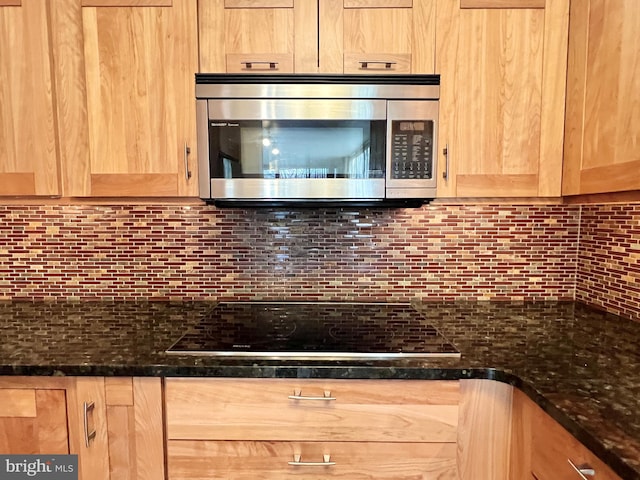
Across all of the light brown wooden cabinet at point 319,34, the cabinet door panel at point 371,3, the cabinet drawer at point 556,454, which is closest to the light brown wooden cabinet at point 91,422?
the cabinet drawer at point 556,454

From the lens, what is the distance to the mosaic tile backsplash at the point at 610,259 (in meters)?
1.35

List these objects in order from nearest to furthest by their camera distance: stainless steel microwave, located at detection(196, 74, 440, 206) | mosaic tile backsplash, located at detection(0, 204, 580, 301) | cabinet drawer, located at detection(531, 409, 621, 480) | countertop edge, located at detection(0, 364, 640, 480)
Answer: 1. cabinet drawer, located at detection(531, 409, 621, 480)
2. countertop edge, located at detection(0, 364, 640, 480)
3. stainless steel microwave, located at detection(196, 74, 440, 206)
4. mosaic tile backsplash, located at detection(0, 204, 580, 301)

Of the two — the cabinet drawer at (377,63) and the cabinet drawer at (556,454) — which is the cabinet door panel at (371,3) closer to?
the cabinet drawer at (377,63)

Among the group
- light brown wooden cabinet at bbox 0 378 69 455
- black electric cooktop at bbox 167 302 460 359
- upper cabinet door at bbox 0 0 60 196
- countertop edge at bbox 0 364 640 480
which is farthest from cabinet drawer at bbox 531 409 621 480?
upper cabinet door at bbox 0 0 60 196

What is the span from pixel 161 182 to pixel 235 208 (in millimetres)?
349

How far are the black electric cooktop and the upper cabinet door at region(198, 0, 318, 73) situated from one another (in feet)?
2.81

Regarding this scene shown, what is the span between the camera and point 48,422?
41.6 inches

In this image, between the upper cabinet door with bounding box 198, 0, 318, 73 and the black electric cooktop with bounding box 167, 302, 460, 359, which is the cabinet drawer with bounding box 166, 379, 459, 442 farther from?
the upper cabinet door with bounding box 198, 0, 318, 73

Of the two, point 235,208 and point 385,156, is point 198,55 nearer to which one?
point 235,208

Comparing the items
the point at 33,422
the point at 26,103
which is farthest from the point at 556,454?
the point at 26,103

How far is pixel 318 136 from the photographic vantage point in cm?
130

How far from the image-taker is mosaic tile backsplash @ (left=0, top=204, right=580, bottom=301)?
161cm

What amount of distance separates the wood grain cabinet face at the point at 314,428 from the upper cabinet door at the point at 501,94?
0.70 metres

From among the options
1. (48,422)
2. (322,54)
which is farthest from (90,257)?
(322,54)
